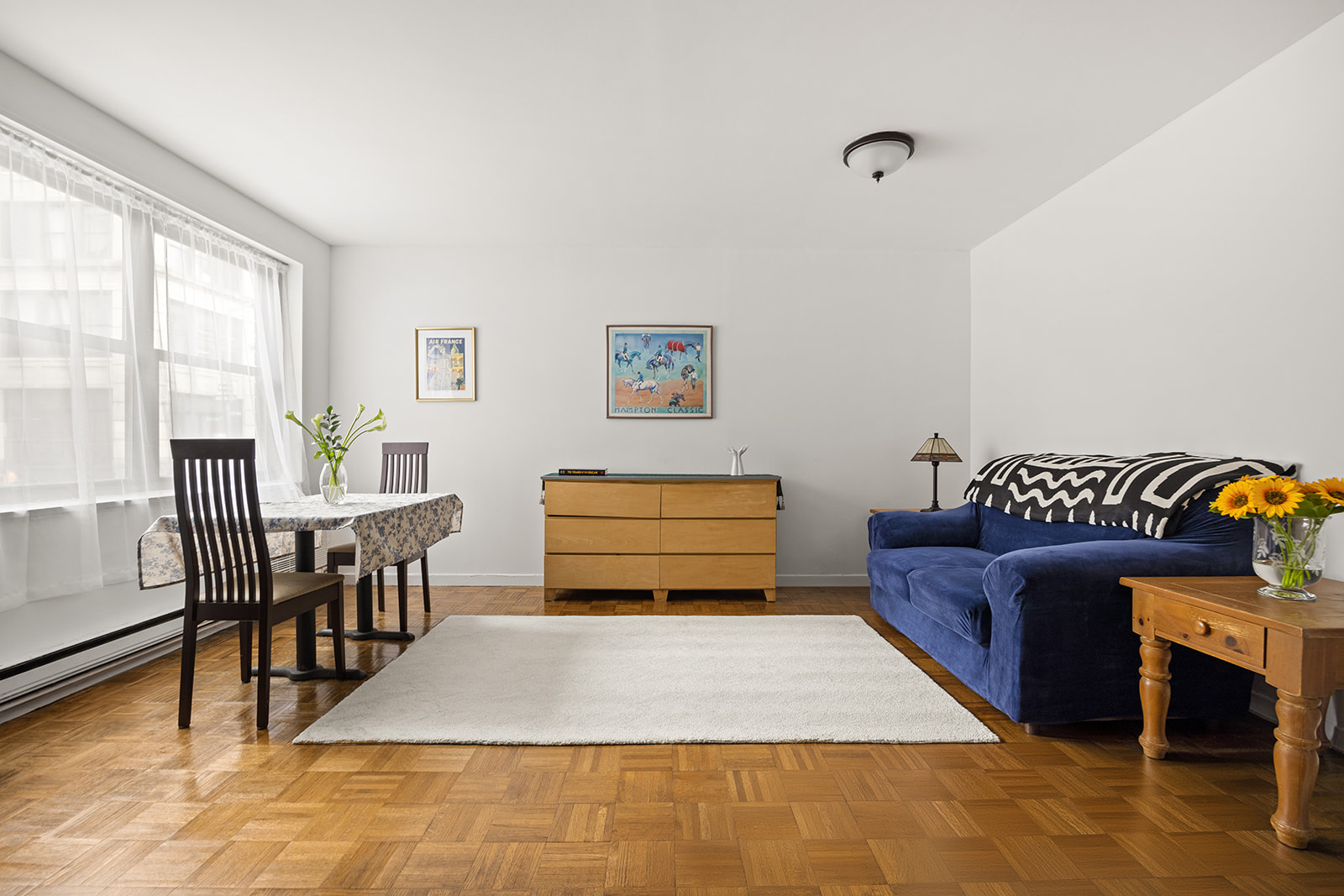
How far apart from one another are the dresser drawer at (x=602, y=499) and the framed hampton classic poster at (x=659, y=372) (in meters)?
0.69

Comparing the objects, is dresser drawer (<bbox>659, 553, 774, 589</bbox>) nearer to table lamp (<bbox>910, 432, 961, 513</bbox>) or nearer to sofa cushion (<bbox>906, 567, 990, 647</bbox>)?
table lamp (<bbox>910, 432, 961, 513</bbox>)

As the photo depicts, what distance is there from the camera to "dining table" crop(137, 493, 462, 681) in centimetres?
262

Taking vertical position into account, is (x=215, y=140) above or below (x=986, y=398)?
above

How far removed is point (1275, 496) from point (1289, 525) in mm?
96

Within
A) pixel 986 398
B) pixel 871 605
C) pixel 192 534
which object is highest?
pixel 986 398

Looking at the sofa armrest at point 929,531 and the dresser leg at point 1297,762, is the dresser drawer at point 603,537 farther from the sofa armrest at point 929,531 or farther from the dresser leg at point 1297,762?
the dresser leg at point 1297,762

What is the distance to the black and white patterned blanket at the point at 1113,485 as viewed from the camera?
2516 mm

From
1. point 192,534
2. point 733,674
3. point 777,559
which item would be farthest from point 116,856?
point 777,559

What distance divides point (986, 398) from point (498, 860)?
4.40m

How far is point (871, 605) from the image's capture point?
430cm

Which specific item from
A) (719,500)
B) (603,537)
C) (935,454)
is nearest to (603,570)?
(603,537)

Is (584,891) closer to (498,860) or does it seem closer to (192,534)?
(498,860)

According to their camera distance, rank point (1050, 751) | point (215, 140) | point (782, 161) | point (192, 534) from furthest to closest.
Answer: point (782, 161) < point (215, 140) < point (192, 534) < point (1050, 751)

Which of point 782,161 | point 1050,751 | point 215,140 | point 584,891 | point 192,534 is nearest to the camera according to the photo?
point 584,891
